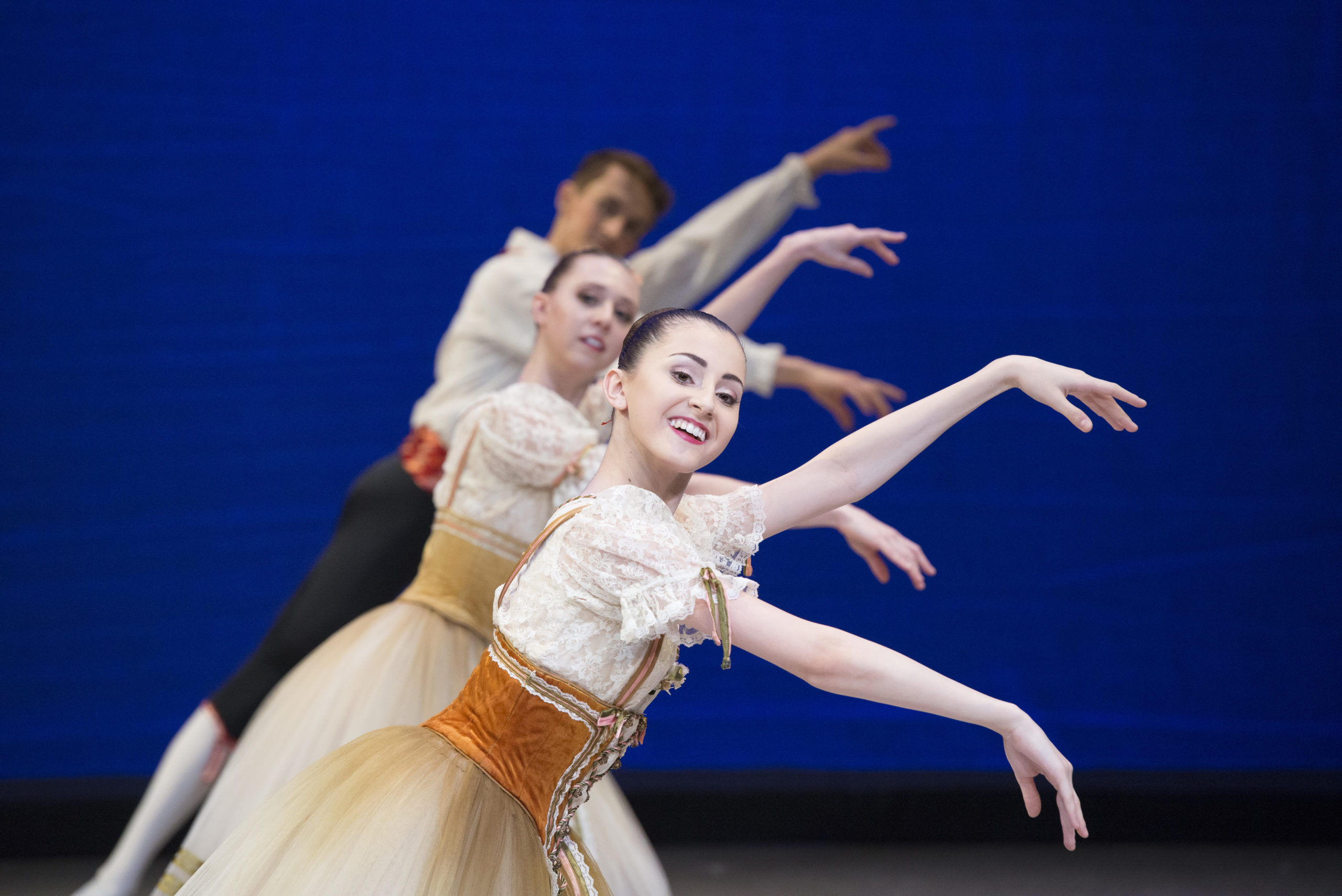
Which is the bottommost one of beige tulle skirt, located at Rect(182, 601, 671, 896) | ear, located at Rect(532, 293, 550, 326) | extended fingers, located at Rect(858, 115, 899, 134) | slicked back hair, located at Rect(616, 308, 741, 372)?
beige tulle skirt, located at Rect(182, 601, 671, 896)

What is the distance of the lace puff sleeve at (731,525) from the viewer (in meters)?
1.50

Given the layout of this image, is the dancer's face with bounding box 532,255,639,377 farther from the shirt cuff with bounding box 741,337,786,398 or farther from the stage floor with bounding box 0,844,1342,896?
the stage floor with bounding box 0,844,1342,896

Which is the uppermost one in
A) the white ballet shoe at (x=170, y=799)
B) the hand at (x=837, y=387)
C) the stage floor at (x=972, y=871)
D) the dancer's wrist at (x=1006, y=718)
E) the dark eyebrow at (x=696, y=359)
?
the dark eyebrow at (x=696, y=359)

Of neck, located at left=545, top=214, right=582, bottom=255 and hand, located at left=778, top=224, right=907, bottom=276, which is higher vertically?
hand, located at left=778, top=224, right=907, bottom=276

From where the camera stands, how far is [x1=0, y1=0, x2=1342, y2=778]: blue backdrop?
3.37 m

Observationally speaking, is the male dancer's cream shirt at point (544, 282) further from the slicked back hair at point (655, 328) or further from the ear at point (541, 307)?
the slicked back hair at point (655, 328)

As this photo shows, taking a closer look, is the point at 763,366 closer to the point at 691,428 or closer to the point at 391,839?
the point at 691,428

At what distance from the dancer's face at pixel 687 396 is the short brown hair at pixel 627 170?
55.2 inches

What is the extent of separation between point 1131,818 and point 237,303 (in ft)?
9.36

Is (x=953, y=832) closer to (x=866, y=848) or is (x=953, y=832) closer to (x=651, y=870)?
(x=866, y=848)

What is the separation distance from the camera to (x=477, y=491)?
2080mm

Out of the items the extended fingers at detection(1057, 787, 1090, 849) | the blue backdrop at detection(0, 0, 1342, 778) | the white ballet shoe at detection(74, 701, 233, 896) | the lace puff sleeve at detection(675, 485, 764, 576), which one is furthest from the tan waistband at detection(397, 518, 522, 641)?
the blue backdrop at detection(0, 0, 1342, 778)

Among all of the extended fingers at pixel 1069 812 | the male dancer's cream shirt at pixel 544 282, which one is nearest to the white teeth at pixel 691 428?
the extended fingers at pixel 1069 812

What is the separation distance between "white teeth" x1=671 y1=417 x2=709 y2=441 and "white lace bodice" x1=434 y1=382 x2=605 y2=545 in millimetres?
529
